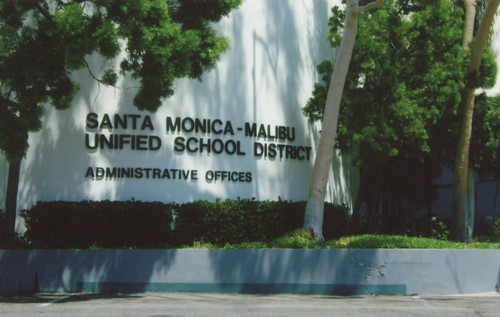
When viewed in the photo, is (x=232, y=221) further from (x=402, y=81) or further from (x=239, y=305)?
(x=402, y=81)

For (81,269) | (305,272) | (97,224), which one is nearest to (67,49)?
(97,224)

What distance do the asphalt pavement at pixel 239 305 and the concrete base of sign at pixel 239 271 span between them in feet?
0.95

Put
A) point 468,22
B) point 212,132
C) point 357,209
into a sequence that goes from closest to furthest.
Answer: point 212,132 < point 468,22 < point 357,209

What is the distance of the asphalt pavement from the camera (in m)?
9.24

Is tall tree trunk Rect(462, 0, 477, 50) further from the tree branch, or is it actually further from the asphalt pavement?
the asphalt pavement

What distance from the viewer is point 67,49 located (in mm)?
10117

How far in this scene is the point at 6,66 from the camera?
33.2ft

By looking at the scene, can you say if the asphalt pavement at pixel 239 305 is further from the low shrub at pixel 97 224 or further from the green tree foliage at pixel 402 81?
the green tree foliage at pixel 402 81

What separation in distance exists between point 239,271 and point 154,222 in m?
2.43

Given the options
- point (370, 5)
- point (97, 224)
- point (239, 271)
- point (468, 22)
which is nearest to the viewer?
point (239, 271)

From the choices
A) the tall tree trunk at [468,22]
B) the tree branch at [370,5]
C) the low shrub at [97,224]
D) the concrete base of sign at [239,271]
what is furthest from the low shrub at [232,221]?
the tall tree trunk at [468,22]

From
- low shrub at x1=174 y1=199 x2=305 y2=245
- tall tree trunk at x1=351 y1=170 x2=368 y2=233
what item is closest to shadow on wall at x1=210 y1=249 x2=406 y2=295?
low shrub at x1=174 y1=199 x2=305 y2=245

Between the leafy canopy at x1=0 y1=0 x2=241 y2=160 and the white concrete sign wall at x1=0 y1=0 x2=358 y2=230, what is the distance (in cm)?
253

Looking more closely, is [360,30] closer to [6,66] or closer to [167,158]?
[167,158]
